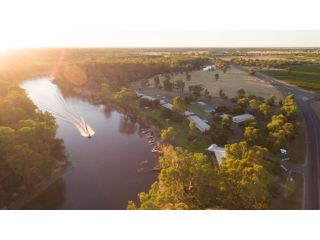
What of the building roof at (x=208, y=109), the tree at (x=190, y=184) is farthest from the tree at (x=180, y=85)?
the tree at (x=190, y=184)

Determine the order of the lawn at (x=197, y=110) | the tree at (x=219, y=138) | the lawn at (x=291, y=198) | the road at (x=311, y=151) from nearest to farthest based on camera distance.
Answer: the lawn at (x=291, y=198)
the road at (x=311, y=151)
the tree at (x=219, y=138)
the lawn at (x=197, y=110)

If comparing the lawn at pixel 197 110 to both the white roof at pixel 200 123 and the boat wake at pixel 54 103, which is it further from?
the boat wake at pixel 54 103

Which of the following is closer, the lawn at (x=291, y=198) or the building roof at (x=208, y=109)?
the lawn at (x=291, y=198)

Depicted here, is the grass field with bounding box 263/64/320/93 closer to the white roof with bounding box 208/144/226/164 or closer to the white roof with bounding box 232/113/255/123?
the white roof with bounding box 232/113/255/123

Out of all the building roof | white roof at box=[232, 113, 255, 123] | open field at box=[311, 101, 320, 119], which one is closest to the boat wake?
the building roof

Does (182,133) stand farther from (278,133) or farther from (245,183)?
(245,183)

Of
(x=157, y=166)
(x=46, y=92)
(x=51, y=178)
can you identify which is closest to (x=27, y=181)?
(x=51, y=178)
